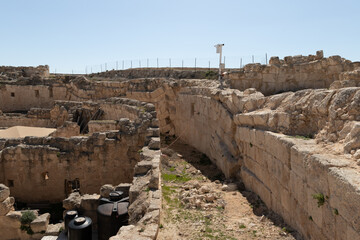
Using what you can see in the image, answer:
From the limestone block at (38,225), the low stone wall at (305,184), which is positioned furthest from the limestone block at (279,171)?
the limestone block at (38,225)

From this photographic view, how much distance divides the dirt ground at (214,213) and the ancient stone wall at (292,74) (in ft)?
15.0

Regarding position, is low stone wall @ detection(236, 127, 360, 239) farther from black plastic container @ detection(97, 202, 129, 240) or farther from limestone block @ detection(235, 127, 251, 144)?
black plastic container @ detection(97, 202, 129, 240)

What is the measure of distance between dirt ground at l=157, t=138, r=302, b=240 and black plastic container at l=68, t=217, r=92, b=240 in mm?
1671

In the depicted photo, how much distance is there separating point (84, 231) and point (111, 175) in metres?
3.31

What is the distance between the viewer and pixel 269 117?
755 centimetres

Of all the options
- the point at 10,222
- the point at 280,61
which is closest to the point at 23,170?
the point at 10,222

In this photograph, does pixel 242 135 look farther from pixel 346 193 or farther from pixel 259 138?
pixel 346 193

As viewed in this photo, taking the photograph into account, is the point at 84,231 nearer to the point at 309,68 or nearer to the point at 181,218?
the point at 181,218

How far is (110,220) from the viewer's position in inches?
259

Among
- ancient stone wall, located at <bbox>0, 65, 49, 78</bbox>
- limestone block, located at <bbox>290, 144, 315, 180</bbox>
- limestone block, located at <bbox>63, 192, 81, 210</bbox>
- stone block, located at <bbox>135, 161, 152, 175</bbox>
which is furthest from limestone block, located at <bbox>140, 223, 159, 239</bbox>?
ancient stone wall, located at <bbox>0, 65, 49, 78</bbox>

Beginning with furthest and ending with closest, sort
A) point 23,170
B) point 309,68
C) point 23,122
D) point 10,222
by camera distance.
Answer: point 23,122 → point 309,68 → point 23,170 → point 10,222

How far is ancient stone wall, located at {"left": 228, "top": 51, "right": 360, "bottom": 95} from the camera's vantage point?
11534 millimetres

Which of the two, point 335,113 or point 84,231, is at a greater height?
point 335,113

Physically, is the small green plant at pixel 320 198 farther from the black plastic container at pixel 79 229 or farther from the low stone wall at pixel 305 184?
the black plastic container at pixel 79 229
